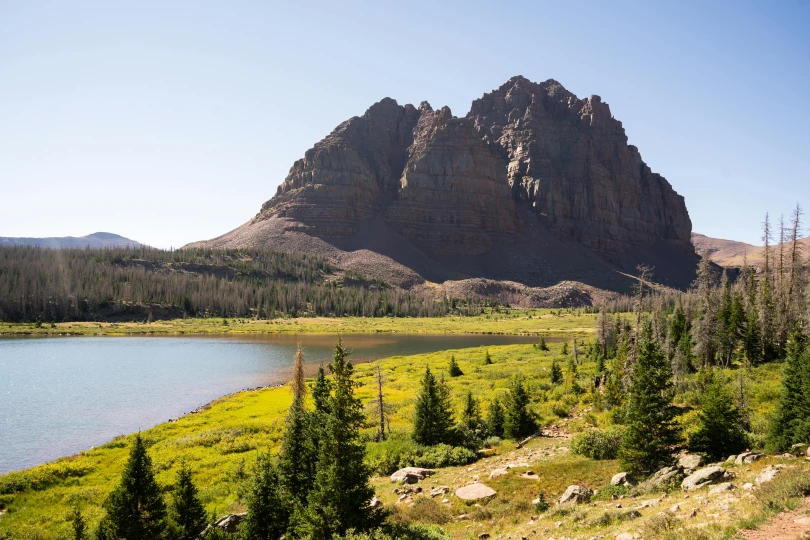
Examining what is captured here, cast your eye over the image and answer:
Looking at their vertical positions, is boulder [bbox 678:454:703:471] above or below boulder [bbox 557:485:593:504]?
above

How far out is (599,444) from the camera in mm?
23219

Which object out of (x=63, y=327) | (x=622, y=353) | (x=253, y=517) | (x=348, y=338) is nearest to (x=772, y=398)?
(x=622, y=353)

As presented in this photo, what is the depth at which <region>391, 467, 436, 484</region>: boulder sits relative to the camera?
22.4 m

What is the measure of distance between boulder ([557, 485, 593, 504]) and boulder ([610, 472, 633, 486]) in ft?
4.71

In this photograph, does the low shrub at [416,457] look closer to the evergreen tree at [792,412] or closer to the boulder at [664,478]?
the boulder at [664,478]

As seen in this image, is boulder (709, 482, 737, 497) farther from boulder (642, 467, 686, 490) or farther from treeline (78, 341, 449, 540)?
treeline (78, 341, 449, 540)

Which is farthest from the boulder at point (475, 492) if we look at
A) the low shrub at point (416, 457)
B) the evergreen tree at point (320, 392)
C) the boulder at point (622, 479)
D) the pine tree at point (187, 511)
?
the pine tree at point (187, 511)

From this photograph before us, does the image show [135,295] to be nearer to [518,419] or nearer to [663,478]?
[518,419]

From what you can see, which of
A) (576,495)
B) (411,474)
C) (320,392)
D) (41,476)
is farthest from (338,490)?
(41,476)

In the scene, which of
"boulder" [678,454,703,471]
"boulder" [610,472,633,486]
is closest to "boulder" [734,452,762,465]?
"boulder" [678,454,703,471]

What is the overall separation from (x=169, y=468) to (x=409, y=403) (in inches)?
856

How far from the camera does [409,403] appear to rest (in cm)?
4419

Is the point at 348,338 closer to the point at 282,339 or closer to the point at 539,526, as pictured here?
the point at 282,339

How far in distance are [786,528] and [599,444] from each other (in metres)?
13.6
